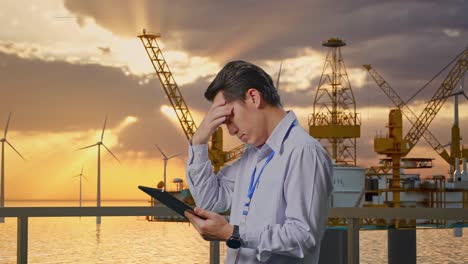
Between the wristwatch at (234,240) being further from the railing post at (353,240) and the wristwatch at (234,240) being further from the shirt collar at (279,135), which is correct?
the railing post at (353,240)

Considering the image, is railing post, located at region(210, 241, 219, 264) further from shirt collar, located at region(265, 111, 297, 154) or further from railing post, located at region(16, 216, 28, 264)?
shirt collar, located at region(265, 111, 297, 154)

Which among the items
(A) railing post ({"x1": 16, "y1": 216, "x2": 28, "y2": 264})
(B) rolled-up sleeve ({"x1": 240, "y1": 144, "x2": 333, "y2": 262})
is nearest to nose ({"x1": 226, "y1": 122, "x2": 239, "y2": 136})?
(B) rolled-up sleeve ({"x1": 240, "y1": 144, "x2": 333, "y2": 262})

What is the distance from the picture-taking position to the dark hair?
2262 millimetres

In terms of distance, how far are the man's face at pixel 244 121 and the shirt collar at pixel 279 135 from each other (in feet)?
0.19

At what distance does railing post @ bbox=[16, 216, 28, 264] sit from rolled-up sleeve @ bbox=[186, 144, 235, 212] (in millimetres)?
2275

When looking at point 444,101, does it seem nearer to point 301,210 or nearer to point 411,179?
point 411,179

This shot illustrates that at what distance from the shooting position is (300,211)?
6.96 feet

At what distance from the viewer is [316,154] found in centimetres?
217

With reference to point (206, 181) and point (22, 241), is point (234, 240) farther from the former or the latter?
point (22, 241)

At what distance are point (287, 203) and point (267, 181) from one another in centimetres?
9

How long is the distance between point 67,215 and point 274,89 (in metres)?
2.57

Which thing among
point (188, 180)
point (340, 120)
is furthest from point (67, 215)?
point (340, 120)

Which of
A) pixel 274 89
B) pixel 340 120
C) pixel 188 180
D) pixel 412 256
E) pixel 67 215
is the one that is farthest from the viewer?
pixel 340 120

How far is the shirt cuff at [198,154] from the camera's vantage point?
2.52 m
